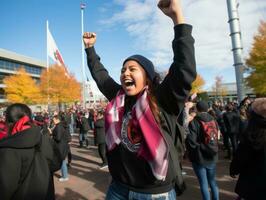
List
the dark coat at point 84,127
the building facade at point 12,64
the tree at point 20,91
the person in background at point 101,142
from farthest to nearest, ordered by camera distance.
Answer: the building facade at point 12,64, the tree at point 20,91, the dark coat at point 84,127, the person in background at point 101,142

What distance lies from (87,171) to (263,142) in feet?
21.7

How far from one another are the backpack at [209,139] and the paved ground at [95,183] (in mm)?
1296

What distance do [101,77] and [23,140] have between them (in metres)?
0.96

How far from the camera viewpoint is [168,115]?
5.75ft

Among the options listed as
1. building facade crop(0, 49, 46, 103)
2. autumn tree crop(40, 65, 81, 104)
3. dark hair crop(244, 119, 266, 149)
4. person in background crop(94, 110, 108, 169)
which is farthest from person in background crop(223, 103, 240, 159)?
building facade crop(0, 49, 46, 103)

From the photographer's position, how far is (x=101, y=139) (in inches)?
340

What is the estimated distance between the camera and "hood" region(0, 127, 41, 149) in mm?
2332

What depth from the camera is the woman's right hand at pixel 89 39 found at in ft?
8.38

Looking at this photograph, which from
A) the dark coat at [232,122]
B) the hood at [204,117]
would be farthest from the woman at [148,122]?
the dark coat at [232,122]

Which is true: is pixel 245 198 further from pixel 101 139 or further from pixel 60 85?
pixel 60 85

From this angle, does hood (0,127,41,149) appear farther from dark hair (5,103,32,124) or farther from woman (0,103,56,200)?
dark hair (5,103,32,124)

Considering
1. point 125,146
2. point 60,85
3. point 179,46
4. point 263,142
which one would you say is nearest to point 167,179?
point 125,146

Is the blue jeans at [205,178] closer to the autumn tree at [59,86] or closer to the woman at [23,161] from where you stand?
the woman at [23,161]

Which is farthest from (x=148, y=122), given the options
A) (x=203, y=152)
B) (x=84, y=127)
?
(x=84, y=127)
